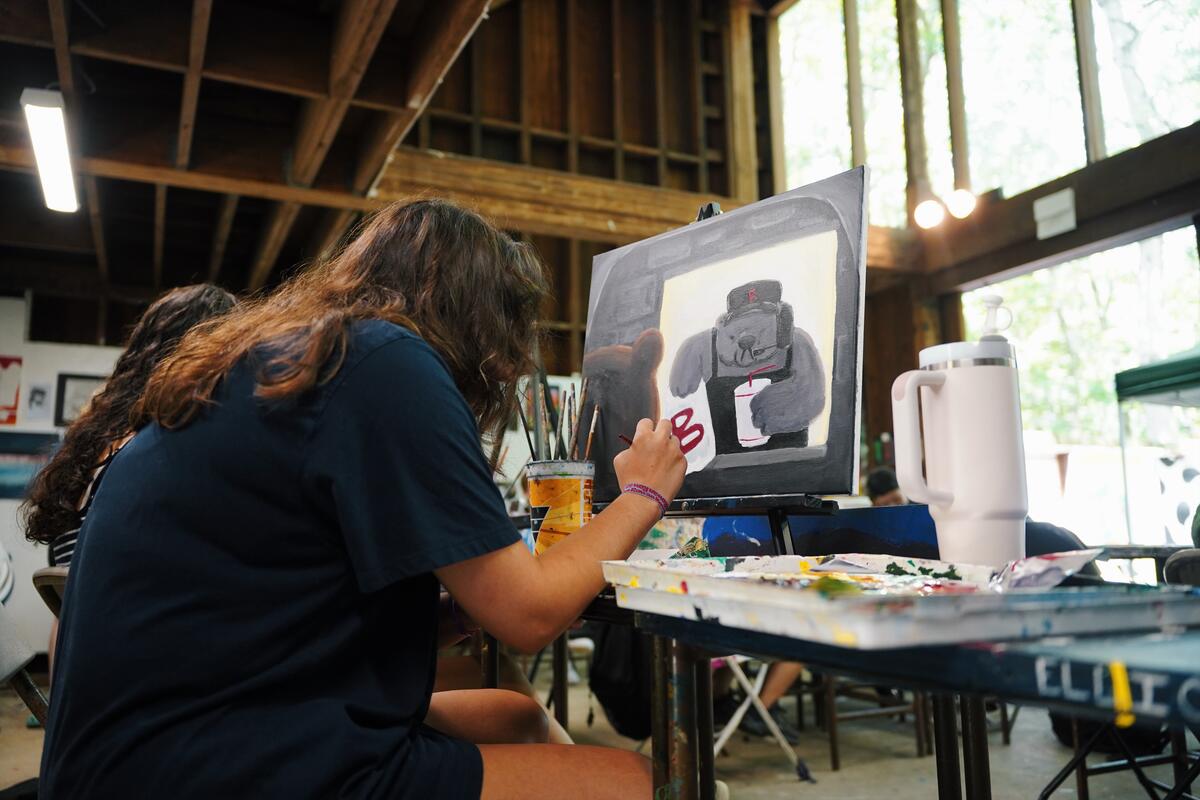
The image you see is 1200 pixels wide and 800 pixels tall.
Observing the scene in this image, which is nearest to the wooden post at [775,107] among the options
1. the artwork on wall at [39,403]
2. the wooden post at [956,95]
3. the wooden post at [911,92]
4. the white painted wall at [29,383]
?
the wooden post at [911,92]

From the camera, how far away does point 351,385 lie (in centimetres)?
83

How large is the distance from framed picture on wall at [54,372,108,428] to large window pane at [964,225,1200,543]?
20.0 feet

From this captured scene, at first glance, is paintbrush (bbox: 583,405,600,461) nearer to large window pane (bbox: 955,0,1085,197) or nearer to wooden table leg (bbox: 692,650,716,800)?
wooden table leg (bbox: 692,650,716,800)

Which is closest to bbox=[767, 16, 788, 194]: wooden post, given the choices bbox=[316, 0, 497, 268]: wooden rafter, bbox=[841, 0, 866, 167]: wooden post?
bbox=[841, 0, 866, 167]: wooden post

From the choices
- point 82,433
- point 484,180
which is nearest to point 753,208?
point 82,433

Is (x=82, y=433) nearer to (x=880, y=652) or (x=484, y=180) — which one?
(x=880, y=652)

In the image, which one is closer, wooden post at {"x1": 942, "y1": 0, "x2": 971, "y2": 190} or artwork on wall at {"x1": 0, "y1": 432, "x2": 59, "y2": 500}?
artwork on wall at {"x1": 0, "y1": 432, "x2": 59, "y2": 500}

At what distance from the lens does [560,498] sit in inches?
48.2

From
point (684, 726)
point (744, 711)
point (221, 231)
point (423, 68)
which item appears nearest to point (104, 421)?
point (684, 726)

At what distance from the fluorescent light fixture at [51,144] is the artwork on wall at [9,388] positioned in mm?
1677

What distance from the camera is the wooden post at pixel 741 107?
24.8 ft

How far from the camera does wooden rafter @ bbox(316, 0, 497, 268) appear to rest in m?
3.39

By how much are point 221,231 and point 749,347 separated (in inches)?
190

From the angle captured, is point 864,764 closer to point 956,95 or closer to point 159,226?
point 159,226
